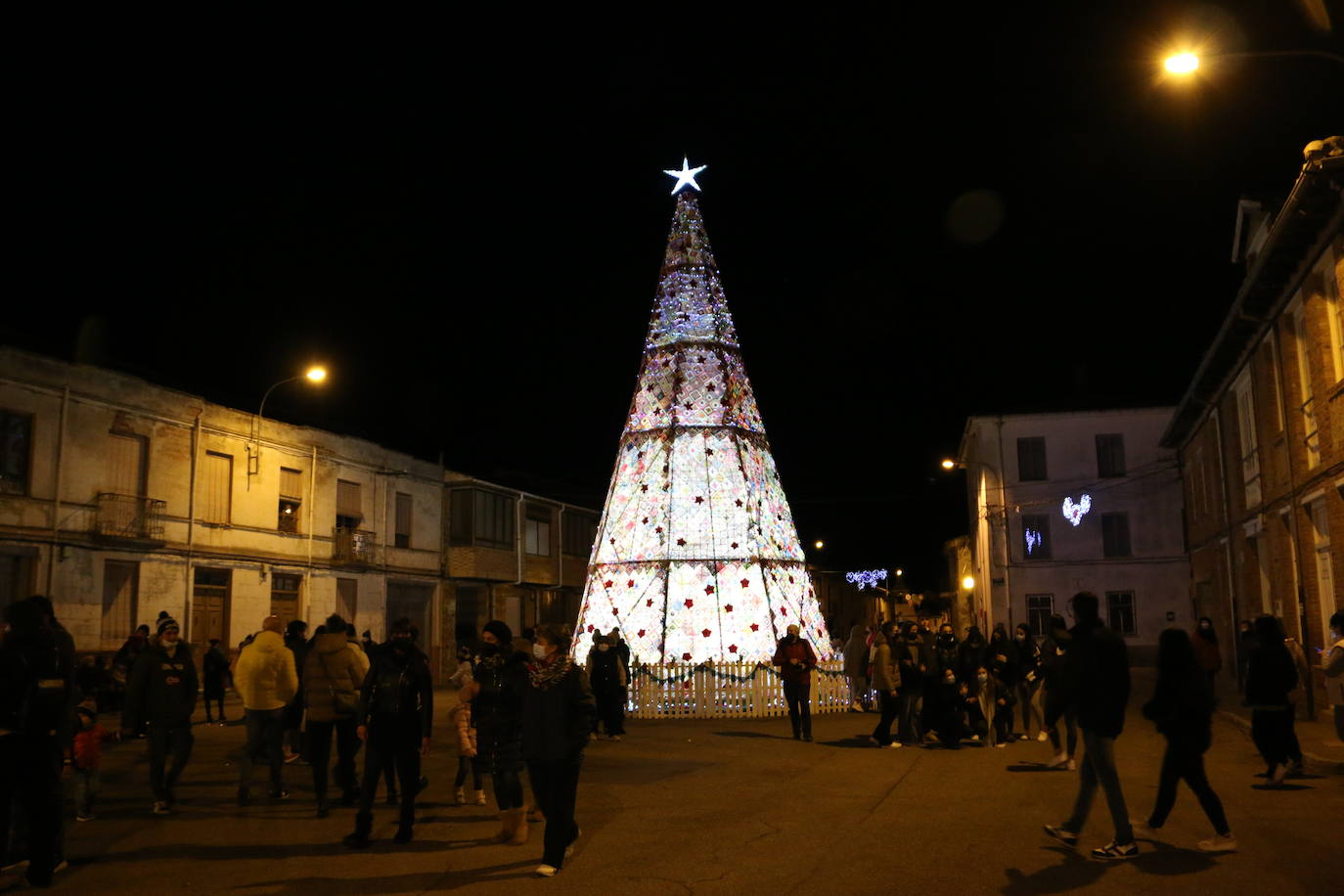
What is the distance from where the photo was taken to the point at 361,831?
8422mm

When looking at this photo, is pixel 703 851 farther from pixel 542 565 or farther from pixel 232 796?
pixel 542 565

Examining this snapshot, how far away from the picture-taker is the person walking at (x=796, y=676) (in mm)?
15977

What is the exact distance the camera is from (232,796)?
11227 mm

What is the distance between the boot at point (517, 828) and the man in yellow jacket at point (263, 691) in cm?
317

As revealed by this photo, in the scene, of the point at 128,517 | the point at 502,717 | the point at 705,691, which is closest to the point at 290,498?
the point at 128,517

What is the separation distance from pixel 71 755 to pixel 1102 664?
8.00 metres

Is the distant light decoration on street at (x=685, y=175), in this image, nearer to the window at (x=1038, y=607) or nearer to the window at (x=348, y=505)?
the window at (x=348, y=505)

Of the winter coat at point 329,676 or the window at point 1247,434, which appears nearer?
the winter coat at point 329,676

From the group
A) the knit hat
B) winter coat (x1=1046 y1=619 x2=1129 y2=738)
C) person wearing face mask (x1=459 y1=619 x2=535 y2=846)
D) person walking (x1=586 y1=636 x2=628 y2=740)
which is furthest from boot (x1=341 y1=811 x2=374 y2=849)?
person walking (x1=586 y1=636 x2=628 y2=740)

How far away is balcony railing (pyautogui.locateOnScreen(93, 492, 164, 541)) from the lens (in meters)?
23.7

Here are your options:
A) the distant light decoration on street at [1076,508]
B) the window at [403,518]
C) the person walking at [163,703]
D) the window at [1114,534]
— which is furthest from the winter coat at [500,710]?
the window at [1114,534]

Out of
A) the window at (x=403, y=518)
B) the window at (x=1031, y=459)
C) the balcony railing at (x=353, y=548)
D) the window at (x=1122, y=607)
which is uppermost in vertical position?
the window at (x=1031, y=459)

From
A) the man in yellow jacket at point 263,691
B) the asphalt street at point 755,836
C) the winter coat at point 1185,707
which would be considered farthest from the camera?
the man in yellow jacket at point 263,691

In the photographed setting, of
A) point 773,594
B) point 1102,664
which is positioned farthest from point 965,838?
point 773,594
